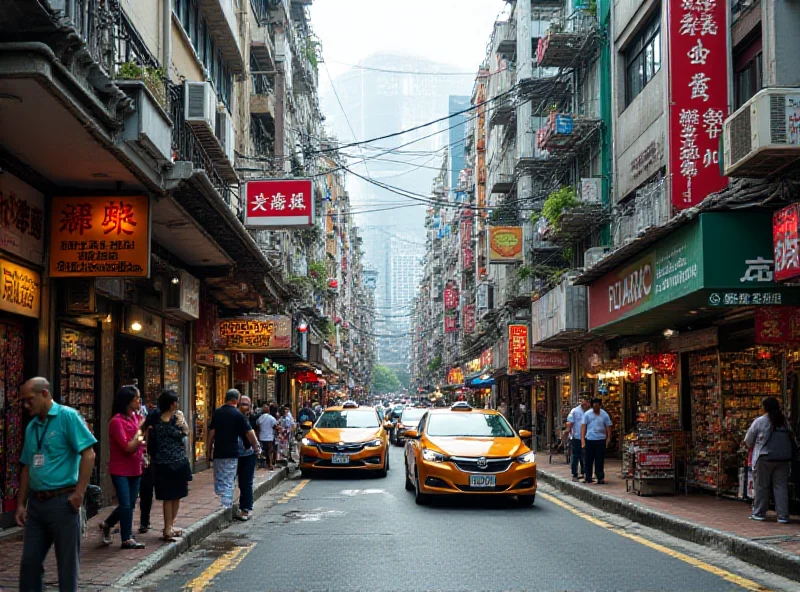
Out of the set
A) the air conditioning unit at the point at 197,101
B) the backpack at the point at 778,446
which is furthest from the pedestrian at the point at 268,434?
the backpack at the point at 778,446

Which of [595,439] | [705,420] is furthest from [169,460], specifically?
[595,439]

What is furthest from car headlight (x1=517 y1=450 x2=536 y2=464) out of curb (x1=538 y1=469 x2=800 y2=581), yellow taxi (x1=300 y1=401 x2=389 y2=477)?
yellow taxi (x1=300 y1=401 x2=389 y2=477)

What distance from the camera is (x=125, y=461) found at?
35.9ft

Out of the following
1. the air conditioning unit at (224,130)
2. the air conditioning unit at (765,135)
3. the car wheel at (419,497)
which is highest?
the air conditioning unit at (224,130)

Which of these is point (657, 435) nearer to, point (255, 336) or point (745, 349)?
point (745, 349)

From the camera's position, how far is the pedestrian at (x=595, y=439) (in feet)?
64.3

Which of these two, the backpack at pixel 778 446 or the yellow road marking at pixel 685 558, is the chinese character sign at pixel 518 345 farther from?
the backpack at pixel 778 446

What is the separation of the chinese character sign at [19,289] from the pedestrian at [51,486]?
454 cm

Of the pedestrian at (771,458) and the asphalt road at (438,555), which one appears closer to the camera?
the asphalt road at (438,555)

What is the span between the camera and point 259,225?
22078mm

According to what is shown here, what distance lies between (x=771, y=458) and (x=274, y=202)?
12.6m

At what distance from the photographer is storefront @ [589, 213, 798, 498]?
43.7 ft

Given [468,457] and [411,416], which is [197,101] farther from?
[411,416]

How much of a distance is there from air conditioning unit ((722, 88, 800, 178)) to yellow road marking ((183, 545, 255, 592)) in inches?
302
